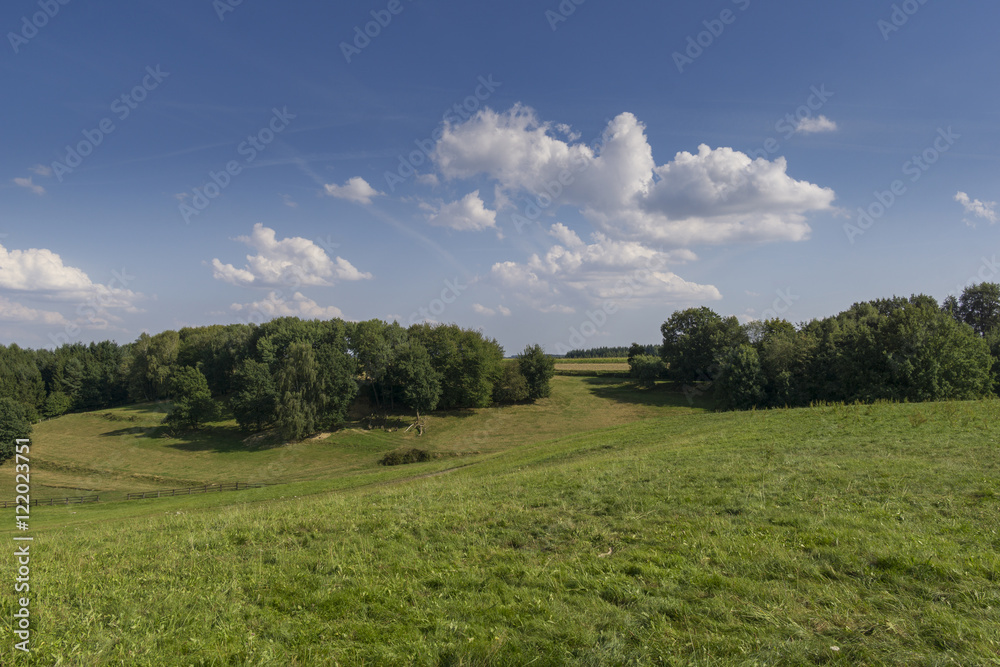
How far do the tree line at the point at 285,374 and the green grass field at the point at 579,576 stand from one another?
170ft

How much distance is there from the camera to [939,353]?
42.6 m

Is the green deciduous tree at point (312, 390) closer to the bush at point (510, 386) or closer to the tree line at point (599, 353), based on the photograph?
the bush at point (510, 386)

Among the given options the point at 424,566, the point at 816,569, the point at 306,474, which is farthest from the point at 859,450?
the point at 306,474

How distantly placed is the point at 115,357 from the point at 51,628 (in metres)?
134

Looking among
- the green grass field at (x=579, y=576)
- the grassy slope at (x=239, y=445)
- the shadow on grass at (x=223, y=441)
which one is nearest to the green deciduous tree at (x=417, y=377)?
the grassy slope at (x=239, y=445)

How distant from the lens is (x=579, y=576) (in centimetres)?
703

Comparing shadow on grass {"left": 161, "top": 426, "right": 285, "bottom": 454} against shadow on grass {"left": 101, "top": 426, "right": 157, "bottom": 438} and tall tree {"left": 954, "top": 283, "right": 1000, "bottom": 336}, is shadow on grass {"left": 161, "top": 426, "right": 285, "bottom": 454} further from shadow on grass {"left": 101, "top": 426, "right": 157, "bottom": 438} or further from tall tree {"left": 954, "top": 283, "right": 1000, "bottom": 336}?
tall tree {"left": 954, "top": 283, "right": 1000, "bottom": 336}

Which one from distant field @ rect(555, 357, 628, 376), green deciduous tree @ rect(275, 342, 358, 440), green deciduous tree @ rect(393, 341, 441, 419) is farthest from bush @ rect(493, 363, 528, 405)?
distant field @ rect(555, 357, 628, 376)

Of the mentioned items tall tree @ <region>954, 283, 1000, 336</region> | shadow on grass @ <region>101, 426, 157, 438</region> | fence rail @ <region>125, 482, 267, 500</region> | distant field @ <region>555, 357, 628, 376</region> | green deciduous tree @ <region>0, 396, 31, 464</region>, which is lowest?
fence rail @ <region>125, 482, 267, 500</region>

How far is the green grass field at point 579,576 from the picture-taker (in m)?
5.20

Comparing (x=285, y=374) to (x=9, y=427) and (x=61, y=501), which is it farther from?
(x=9, y=427)

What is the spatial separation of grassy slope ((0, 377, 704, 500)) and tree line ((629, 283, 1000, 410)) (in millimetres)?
10493

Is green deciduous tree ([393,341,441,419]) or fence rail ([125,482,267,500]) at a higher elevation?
green deciduous tree ([393,341,441,419])

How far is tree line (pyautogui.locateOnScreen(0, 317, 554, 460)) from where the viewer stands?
205ft
